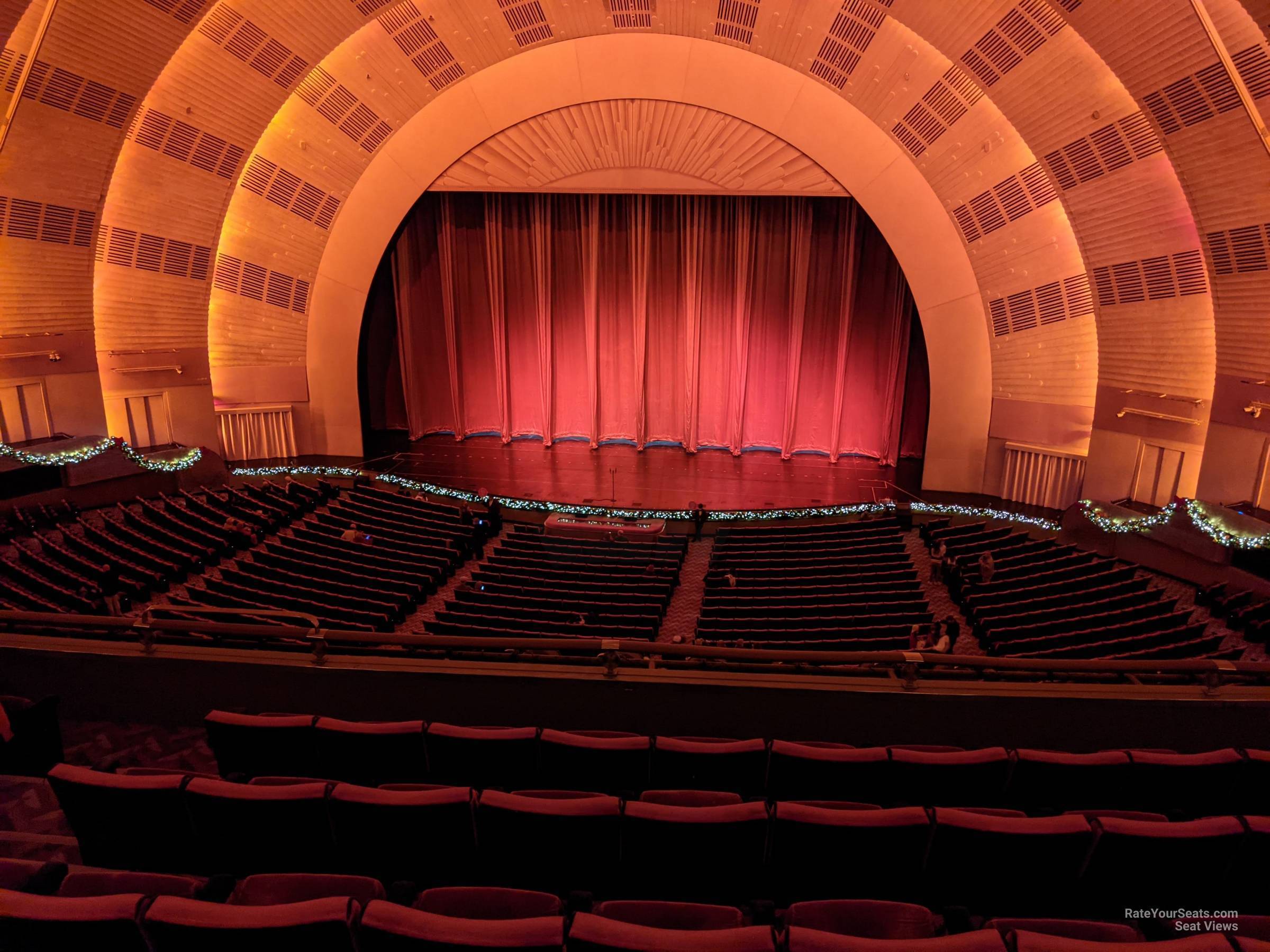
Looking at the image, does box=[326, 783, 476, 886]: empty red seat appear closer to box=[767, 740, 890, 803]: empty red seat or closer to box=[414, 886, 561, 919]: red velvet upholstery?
box=[414, 886, 561, 919]: red velvet upholstery

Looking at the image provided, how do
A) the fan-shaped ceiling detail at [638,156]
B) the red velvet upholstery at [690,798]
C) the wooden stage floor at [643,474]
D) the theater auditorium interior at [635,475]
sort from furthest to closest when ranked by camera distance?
1. the wooden stage floor at [643,474]
2. the fan-shaped ceiling detail at [638,156]
3. the red velvet upholstery at [690,798]
4. the theater auditorium interior at [635,475]

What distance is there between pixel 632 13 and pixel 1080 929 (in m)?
15.7

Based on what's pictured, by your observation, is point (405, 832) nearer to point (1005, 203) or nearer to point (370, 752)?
point (370, 752)

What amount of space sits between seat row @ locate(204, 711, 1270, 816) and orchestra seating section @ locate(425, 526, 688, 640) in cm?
310

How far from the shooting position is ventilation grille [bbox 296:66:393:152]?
15.5 m

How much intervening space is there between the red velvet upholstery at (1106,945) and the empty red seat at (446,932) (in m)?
1.36

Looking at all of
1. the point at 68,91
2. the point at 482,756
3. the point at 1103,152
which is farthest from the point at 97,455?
the point at 1103,152

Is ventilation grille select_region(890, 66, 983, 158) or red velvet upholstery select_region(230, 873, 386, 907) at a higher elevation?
ventilation grille select_region(890, 66, 983, 158)

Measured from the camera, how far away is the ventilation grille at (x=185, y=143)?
14.2m

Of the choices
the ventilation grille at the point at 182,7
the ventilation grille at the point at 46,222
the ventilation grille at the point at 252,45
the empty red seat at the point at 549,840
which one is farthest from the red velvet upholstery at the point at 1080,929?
the ventilation grille at the point at 46,222

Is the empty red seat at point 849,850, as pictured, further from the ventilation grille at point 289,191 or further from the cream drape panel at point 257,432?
the cream drape panel at point 257,432

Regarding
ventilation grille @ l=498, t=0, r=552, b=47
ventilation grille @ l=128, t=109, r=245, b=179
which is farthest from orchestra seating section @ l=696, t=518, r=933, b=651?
ventilation grille @ l=128, t=109, r=245, b=179

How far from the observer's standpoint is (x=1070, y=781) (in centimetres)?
346

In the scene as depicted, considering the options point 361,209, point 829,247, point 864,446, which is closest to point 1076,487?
point 864,446
